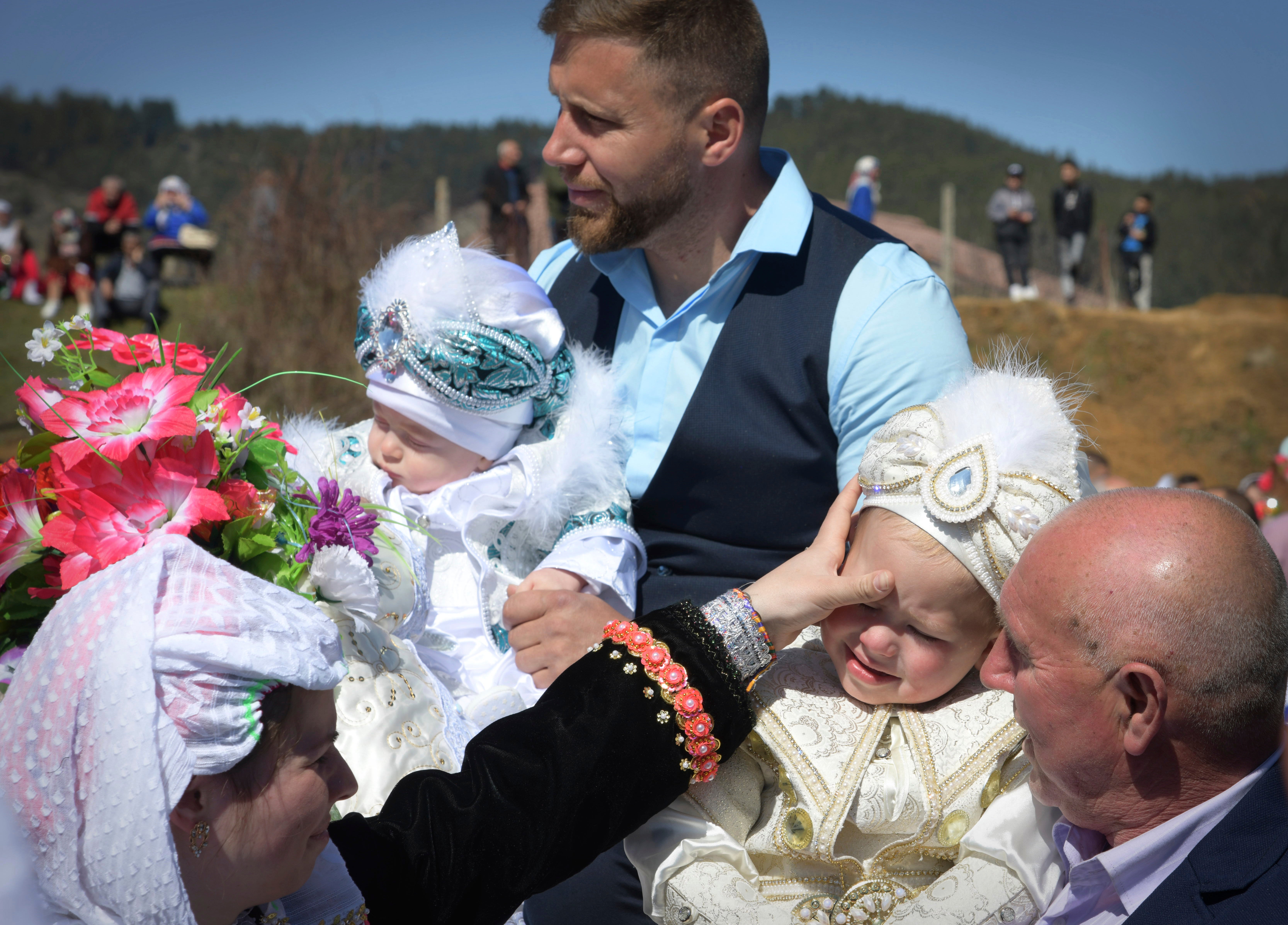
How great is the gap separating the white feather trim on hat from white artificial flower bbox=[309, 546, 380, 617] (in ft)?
3.20

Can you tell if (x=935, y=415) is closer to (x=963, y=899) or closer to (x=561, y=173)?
(x=963, y=899)

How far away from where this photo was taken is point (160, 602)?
1226mm

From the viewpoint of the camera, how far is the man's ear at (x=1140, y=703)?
1.45 meters

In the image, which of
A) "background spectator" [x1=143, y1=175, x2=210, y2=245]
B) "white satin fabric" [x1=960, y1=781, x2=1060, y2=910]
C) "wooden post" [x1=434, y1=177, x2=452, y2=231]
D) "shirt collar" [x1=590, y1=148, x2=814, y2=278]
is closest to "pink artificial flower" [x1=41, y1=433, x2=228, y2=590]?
"white satin fabric" [x1=960, y1=781, x2=1060, y2=910]

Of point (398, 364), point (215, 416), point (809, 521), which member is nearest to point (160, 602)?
point (215, 416)

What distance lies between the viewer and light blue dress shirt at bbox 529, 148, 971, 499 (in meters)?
2.46

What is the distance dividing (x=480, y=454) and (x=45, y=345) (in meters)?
1.20

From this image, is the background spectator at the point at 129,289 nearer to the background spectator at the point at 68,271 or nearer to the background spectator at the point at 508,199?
the background spectator at the point at 68,271

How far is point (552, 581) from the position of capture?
96.5 inches

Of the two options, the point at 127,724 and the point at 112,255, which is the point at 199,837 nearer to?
the point at 127,724

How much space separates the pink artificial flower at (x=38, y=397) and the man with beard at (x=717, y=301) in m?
1.09

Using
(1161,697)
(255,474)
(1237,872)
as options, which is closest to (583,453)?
(255,474)

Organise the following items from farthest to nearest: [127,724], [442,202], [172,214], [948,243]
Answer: [948,243], [442,202], [172,214], [127,724]

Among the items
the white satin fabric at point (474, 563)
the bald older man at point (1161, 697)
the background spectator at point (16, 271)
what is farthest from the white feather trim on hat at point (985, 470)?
the background spectator at point (16, 271)
